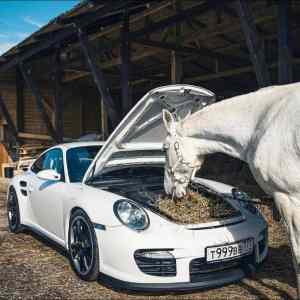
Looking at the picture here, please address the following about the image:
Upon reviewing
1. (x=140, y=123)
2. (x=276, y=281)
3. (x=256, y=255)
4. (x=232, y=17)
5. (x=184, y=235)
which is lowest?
(x=276, y=281)

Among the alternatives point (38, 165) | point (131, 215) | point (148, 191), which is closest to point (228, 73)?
point (38, 165)

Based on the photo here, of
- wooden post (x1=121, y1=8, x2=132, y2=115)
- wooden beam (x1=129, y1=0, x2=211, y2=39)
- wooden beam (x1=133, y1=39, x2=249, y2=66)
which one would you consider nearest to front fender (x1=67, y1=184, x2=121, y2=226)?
wooden post (x1=121, y1=8, x2=132, y2=115)

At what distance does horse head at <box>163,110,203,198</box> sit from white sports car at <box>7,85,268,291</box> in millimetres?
299

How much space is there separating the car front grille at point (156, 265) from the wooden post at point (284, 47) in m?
3.12

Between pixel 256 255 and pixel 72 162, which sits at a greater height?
pixel 72 162

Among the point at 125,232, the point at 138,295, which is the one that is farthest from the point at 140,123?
the point at 138,295

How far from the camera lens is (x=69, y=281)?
148 inches

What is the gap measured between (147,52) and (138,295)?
8531mm

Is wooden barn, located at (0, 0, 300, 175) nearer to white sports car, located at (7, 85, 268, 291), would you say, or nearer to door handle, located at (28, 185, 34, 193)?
white sports car, located at (7, 85, 268, 291)

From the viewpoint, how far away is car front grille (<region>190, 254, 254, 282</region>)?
322cm

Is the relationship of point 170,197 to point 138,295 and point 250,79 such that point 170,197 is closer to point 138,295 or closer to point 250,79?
point 138,295

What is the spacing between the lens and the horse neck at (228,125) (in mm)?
3215

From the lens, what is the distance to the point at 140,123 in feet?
13.9

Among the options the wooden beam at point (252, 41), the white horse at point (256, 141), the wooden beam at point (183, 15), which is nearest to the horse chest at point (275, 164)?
the white horse at point (256, 141)
